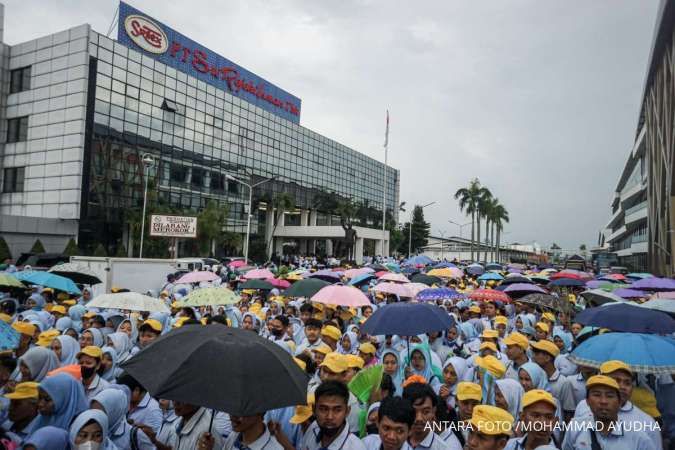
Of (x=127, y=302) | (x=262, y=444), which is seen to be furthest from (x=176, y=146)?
(x=262, y=444)

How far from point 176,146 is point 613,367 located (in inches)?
1686

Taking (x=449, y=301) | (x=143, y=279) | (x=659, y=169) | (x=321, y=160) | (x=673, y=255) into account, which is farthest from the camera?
(x=321, y=160)

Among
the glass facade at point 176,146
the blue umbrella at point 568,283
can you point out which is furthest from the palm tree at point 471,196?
the blue umbrella at point 568,283

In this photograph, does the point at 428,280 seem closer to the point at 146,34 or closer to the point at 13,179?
the point at 13,179

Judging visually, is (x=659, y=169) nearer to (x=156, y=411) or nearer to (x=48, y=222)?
(x=156, y=411)

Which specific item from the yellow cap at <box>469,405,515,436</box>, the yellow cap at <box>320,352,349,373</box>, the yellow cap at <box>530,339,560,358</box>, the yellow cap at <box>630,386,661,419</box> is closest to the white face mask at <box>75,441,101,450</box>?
the yellow cap at <box>320,352,349,373</box>

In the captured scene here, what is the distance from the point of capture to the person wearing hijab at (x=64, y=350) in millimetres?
5418

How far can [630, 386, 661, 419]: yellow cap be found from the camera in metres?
Result: 4.43

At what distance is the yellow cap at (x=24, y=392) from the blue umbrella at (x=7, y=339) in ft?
1.03

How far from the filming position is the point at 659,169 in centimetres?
3186

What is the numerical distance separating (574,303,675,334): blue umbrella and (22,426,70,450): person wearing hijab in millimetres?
5759

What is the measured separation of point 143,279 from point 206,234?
78.5ft

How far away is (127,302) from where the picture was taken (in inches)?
285

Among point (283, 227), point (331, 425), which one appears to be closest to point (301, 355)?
point (331, 425)
